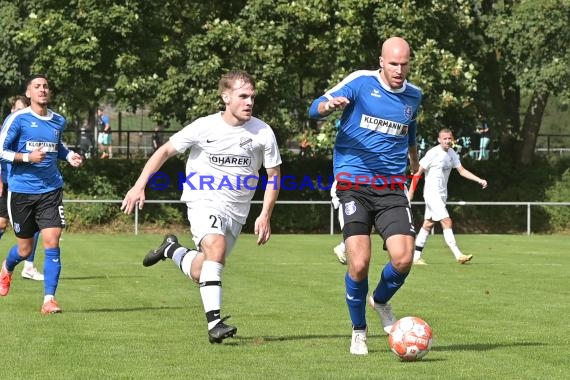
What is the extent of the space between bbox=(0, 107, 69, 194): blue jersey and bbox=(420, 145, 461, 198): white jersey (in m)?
8.76

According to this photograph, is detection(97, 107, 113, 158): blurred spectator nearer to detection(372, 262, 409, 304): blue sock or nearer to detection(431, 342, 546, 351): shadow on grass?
detection(372, 262, 409, 304): blue sock

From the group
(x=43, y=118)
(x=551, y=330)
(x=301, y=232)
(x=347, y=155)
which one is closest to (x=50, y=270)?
(x=43, y=118)

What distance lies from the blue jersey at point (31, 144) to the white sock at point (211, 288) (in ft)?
11.0

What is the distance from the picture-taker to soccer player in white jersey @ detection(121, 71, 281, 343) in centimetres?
893

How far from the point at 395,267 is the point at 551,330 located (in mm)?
2170

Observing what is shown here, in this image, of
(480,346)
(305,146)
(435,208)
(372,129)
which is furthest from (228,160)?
(305,146)

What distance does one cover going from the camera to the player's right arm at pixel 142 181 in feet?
27.4

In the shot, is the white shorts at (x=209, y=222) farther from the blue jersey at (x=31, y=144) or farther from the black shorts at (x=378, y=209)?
the blue jersey at (x=31, y=144)

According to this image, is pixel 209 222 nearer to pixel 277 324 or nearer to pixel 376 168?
pixel 376 168

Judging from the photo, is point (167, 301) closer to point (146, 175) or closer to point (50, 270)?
point (50, 270)

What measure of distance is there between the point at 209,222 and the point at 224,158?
53cm

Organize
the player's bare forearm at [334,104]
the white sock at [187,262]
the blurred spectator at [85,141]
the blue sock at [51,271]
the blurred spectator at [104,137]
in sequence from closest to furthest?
1. the player's bare forearm at [334,104]
2. the white sock at [187,262]
3. the blue sock at [51,271]
4. the blurred spectator at [104,137]
5. the blurred spectator at [85,141]

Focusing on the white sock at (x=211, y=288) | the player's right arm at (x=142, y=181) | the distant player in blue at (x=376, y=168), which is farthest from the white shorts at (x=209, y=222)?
the distant player in blue at (x=376, y=168)

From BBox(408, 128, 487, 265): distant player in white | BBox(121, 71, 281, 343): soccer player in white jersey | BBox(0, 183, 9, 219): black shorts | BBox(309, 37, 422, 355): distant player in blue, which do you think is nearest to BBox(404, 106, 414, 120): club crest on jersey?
BBox(309, 37, 422, 355): distant player in blue
